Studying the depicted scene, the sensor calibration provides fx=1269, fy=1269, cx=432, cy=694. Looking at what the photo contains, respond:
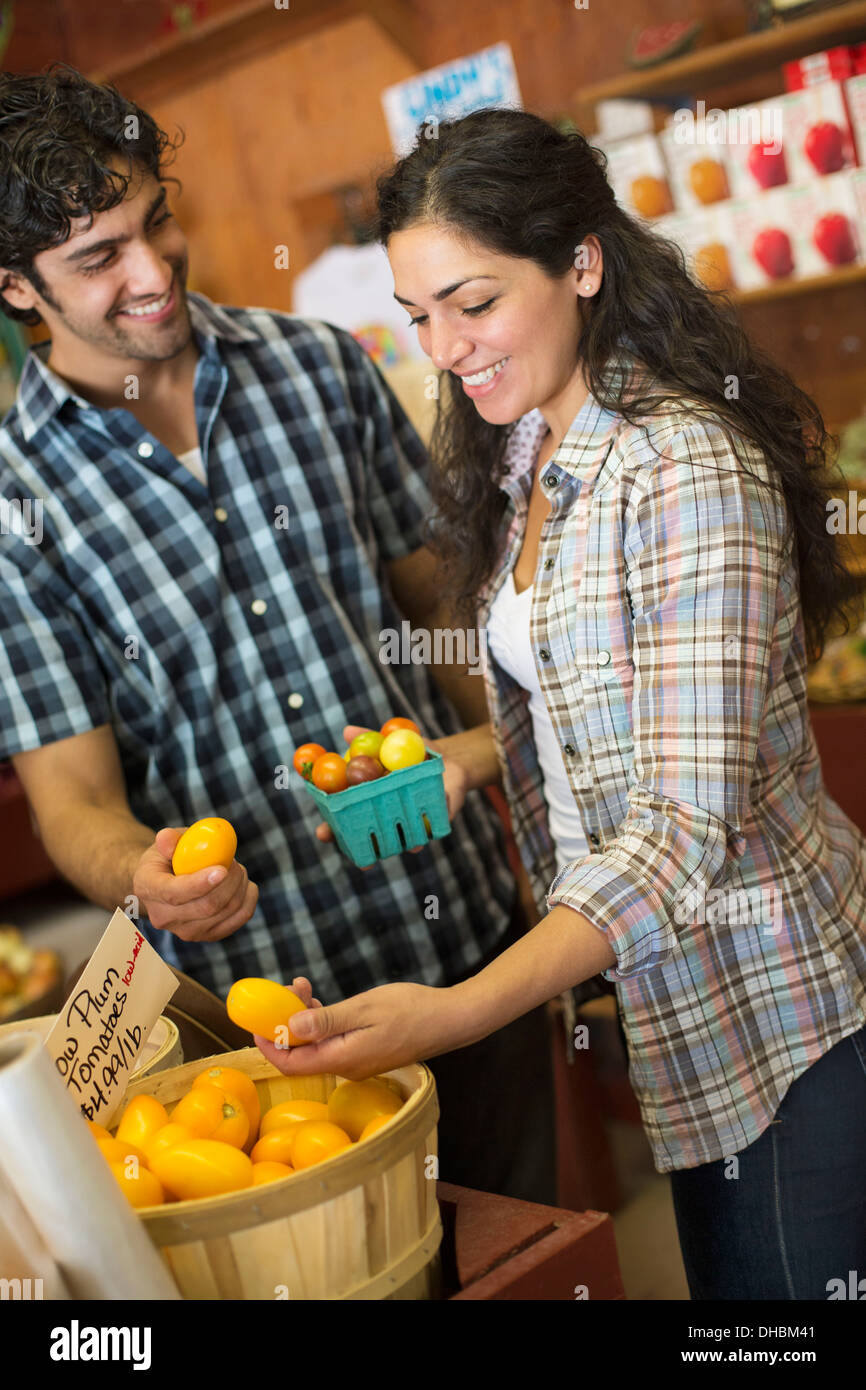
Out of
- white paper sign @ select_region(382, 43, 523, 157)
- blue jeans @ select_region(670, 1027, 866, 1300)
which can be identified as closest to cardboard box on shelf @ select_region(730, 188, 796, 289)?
white paper sign @ select_region(382, 43, 523, 157)

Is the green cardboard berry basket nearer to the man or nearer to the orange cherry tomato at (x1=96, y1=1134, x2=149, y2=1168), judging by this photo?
the man

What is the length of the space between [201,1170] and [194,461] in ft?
4.07

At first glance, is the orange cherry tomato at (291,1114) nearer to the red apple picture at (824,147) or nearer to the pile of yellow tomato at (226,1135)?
the pile of yellow tomato at (226,1135)

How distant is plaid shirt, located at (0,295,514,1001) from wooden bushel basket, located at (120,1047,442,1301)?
922 millimetres

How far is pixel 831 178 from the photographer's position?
9.72 ft

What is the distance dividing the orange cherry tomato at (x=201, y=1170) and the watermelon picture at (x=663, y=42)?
303 cm

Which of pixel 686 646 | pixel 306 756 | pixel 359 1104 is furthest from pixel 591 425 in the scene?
pixel 359 1104

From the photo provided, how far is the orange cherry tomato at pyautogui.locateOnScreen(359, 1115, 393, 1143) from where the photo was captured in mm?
1006

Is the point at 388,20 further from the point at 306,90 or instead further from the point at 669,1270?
the point at 669,1270

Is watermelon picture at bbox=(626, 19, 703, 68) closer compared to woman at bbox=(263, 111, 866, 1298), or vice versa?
woman at bbox=(263, 111, 866, 1298)

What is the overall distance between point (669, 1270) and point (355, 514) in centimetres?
174

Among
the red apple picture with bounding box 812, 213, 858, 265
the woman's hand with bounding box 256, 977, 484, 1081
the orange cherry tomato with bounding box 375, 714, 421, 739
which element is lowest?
the woman's hand with bounding box 256, 977, 484, 1081

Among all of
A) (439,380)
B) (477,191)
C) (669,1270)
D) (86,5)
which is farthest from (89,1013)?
(86,5)

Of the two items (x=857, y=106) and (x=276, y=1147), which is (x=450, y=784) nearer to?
(x=276, y=1147)
